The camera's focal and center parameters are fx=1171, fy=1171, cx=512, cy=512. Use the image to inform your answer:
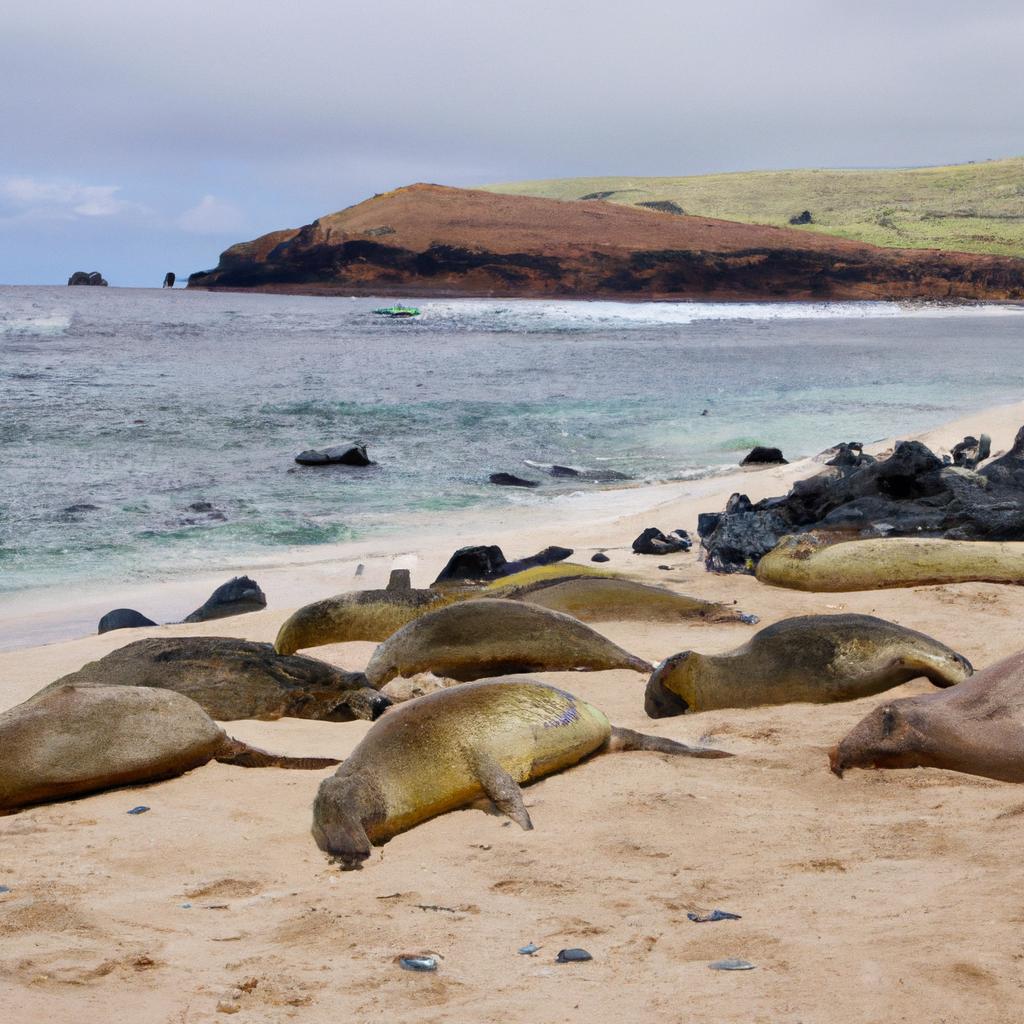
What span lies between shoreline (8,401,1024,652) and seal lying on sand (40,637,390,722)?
7.23ft

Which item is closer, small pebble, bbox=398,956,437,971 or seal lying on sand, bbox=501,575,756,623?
small pebble, bbox=398,956,437,971

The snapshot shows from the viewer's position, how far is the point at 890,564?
25.5 ft

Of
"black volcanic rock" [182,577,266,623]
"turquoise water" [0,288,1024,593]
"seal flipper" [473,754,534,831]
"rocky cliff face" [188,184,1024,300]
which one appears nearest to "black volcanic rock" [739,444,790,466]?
"turquoise water" [0,288,1024,593]

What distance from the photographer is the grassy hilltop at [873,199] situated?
9075 cm

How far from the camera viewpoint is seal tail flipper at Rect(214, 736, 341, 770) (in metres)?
4.79

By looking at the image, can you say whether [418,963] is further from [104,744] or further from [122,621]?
[122,621]

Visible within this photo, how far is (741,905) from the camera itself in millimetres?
3076

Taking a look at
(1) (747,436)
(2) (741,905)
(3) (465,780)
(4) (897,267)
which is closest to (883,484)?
(3) (465,780)

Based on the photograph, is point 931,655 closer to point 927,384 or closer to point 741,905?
point 741,905

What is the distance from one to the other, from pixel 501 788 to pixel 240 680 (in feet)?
6.94

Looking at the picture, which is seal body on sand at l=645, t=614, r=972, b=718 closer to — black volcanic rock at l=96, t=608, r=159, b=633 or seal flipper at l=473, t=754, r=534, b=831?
seal flipper at l=473, t=754, r=534, b=831

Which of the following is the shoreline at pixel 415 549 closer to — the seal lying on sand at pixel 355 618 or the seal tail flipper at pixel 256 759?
the seal lying on sand at pixel 355 618

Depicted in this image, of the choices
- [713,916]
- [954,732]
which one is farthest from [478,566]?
[713,916]

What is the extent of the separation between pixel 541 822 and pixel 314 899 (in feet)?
2.89
